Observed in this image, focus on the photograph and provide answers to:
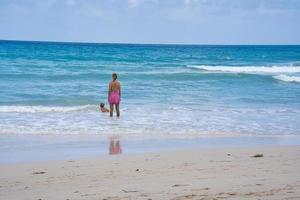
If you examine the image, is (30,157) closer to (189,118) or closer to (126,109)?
(189,118)

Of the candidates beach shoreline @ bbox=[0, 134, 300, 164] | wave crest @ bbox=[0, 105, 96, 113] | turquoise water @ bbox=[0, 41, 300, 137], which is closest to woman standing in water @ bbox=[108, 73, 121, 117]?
turquoise water @ bbox=[0, 41, 300, 137]

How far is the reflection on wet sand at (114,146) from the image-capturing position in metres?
9.40

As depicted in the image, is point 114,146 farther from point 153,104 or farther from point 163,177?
point 153,104

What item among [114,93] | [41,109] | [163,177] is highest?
[114,93]

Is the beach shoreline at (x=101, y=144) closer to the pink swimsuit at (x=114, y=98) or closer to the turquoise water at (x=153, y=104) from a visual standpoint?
the turquoise water at (x=153, y=104)

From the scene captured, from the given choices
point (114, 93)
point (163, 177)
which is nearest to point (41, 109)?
point (114, 93)

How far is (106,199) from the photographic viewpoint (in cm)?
553

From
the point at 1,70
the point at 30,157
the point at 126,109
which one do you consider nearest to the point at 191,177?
the point at 30,157

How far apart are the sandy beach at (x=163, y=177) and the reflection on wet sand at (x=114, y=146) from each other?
0.59 meters

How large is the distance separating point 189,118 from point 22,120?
462cm

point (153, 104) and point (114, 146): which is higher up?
point (114, 146)

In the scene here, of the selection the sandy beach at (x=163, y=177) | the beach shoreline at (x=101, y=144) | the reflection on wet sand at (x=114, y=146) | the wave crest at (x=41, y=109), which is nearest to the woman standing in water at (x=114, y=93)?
the wave crest at (x=41, y=109)

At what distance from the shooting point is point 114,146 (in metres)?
10.1

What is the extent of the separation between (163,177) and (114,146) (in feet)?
11.2
